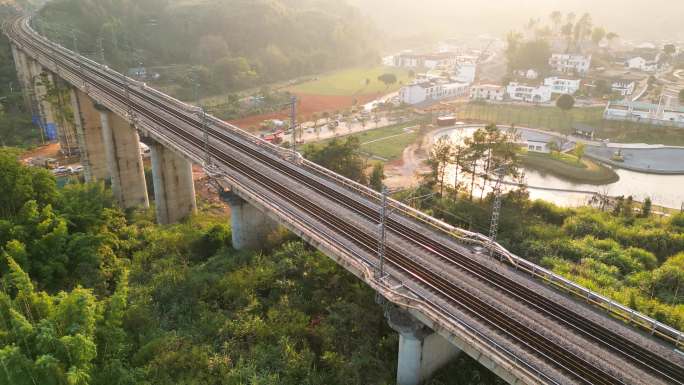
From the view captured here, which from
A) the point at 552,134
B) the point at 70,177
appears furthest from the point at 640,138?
the point at 70,177

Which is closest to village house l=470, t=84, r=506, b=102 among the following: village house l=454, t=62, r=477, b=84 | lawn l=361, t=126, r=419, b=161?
village house l=454, t=62, r=477, b=84

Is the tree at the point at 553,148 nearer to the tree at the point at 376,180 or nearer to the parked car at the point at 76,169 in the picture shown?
the tree at the point at 376,180

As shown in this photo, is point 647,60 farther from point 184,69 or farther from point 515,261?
point 515,261

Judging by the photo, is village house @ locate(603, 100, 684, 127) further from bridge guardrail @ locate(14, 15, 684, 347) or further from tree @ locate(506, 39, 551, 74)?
bridge guardrail @ locate(14, 15, 684, 347)

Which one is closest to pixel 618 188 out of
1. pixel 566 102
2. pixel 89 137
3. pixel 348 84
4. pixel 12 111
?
pixel 566 102

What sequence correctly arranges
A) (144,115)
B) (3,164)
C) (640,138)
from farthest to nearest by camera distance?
(640,138) < (144,115) < (3,164)

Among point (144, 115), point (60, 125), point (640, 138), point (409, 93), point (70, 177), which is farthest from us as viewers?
point (409, 93)
